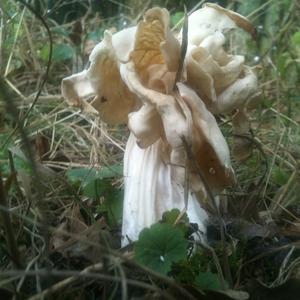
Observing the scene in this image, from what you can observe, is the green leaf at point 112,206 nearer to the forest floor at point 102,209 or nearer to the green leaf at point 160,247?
the forest floor at point 102,209

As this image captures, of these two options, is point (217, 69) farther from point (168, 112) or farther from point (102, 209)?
point (102, 209)

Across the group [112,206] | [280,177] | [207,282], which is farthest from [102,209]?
[280,177]

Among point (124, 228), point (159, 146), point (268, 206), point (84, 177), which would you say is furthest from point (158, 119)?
point (268, 206)

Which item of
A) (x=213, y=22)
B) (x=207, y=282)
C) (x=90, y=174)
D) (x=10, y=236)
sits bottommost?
(x=90, y=174)

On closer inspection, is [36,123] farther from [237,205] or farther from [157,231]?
[157,231]

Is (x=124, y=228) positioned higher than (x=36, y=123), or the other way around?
(x=124, y=228)

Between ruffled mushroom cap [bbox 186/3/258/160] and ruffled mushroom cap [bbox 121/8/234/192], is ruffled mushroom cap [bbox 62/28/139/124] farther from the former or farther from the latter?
ruffled mushroom cap [bbox 186/3/258/160]

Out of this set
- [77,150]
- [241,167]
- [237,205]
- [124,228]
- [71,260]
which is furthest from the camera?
[77,150]
